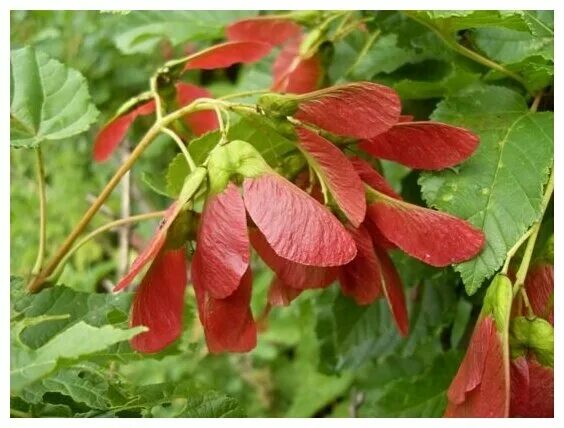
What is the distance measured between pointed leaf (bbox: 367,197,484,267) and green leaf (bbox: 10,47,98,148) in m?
0.27

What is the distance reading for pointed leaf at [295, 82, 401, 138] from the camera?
655mm

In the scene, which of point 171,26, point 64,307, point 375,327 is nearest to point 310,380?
point 375,327

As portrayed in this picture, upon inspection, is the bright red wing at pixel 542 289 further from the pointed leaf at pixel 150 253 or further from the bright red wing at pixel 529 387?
the pointed leaf at pixel 150 253

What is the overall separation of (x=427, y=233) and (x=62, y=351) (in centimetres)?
27

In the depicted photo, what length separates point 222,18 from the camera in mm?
1065

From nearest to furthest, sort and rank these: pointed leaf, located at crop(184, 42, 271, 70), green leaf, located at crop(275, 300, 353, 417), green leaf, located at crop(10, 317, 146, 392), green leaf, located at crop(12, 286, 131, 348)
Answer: green leaf, located at crop(10, 317, 146, 392)
green leaf, located at crop(12, 286, 131, 348)
pointed leaf, located at crop(184, 42, 271, 70)
green leaf, located at crop(275, 300, 353, 417)

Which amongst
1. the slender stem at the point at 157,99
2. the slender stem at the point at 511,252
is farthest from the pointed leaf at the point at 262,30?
the slender stem at the point at 511,252

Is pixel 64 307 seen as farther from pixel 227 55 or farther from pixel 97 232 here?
pixel 227 55

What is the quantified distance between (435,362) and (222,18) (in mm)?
456

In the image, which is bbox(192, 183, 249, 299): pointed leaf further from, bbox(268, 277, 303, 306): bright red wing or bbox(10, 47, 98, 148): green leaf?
bbox(10, 47, 98, 148): green leaf

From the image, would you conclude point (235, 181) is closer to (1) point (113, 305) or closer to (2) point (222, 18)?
(1) point (113, 305)

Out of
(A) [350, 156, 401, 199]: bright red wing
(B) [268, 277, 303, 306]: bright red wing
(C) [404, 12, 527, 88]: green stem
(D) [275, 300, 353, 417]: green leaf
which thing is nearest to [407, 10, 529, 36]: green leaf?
(C) [404, 12, 527, 88]: green stem

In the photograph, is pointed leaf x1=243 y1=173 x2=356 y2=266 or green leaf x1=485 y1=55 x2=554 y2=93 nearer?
pointed leaf x1=243 y1=173 x2=356 y2=266

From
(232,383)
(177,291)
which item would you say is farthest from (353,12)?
(232,383)
